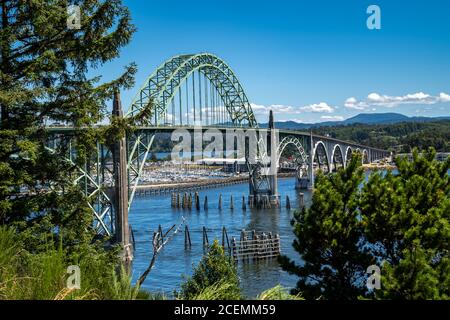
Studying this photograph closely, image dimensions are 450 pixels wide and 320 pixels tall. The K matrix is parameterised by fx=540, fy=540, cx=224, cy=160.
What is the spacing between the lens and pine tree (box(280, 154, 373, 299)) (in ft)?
52.3

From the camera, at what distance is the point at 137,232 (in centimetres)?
4891

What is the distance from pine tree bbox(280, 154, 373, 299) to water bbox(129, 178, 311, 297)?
31.6 ft

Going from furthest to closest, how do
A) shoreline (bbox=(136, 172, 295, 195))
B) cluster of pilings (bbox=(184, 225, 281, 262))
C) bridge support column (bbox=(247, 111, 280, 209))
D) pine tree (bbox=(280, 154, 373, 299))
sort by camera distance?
shoreline (bbox=(136, 172, 295, 195)), bridge support column (bbox=(247, 111, 280, 209)), cluster of pilings (bbox=(184, 225, 281, 262)), pine tree (bbox=(280, 154, 373, 299))

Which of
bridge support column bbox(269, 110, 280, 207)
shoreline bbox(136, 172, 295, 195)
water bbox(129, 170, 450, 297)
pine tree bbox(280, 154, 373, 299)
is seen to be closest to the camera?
pine tree bbox(280, 154, 373, 299)

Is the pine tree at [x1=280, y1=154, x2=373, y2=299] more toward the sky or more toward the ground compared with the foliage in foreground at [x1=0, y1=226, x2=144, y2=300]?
more toward the ground

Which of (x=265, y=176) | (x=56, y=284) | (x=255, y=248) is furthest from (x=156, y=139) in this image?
(x=56, y=284)

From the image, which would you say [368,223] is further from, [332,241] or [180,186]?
[180,186]

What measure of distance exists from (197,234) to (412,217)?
3333 centimetres

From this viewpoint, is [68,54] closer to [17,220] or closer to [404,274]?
[17,220]

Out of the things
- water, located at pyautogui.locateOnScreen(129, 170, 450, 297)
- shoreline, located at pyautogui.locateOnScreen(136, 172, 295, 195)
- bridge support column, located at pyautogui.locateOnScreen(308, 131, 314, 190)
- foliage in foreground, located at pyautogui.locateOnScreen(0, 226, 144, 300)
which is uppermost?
foliage in foreground, located at pyautogui.locateOnScreen(0, 226, 144, 300)

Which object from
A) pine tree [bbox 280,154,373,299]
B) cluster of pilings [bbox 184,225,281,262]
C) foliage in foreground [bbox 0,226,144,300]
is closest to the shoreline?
cluster of pilings [bbox 184,225,281,262]

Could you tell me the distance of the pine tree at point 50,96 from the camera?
1179 cm

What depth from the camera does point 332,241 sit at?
16047 mm

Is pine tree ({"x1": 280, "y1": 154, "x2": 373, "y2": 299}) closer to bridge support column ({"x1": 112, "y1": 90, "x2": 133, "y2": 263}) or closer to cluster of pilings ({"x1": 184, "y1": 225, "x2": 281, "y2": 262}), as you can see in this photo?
bridge support column ({"x1": 112, "y1": 90, "x2": 133, "y2": 263})
